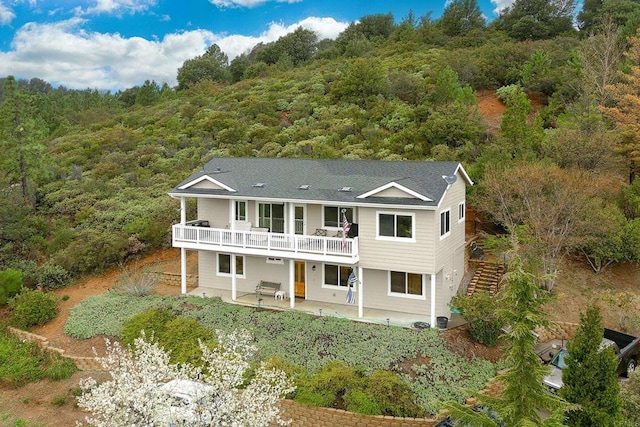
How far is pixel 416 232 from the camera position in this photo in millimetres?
18812

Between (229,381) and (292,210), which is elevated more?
(292,210)

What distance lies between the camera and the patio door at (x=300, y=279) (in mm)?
22172

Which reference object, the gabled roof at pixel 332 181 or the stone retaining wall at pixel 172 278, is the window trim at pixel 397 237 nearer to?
the gabled roof at pixel 332 181

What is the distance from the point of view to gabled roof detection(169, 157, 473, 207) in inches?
747

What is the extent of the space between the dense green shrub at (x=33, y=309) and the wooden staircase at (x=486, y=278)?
18563mm

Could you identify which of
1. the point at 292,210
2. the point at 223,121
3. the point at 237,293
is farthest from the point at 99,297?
the point at 223,121

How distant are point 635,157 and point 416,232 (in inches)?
624

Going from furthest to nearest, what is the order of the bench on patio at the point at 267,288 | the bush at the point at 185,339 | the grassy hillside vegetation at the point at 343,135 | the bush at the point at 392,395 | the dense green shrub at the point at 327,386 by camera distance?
the grassy hillside vegetation at the point at 343,135 < the bench on patio at the point at 267,288 < the bush at the point at 185,339 < the dense green shrub at the point at 327,386 < the bush at the point at 392,395

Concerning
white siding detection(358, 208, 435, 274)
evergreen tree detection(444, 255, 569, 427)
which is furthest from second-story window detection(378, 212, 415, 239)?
evergreen tree detection(444, 255, 569, 427)

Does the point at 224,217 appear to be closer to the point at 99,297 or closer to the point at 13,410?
the point at 99,297

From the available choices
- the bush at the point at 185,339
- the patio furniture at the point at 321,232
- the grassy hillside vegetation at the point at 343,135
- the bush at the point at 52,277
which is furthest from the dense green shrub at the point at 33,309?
the patio furniture at the point at 321,232

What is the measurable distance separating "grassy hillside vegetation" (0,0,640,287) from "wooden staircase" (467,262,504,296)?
2.48m

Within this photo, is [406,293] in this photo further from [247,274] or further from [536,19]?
[536,19]

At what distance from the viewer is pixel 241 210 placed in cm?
2345
